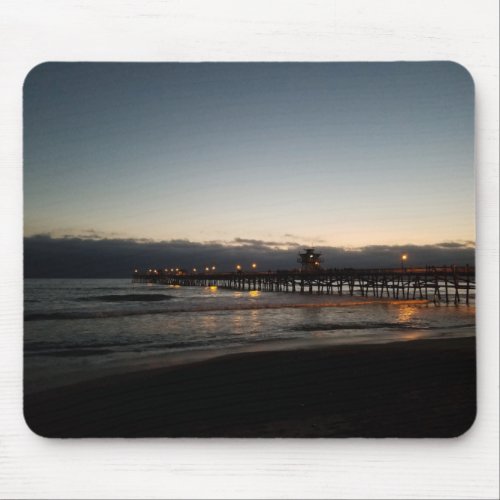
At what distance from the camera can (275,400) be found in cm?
231

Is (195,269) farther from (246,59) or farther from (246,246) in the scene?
(246,59)

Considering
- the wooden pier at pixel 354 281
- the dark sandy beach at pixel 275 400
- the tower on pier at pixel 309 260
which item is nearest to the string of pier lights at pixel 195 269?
the wooden pier at pixel 354 281

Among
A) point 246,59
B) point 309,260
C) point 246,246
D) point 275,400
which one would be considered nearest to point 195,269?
point 246,246

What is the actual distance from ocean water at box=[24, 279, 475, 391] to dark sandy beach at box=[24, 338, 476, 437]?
56mm

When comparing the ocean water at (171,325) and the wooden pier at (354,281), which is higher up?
the wooden pier at (354,281)

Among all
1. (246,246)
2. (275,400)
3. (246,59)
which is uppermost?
(246,59)

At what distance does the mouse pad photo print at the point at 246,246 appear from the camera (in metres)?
2.29

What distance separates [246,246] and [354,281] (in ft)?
1.58

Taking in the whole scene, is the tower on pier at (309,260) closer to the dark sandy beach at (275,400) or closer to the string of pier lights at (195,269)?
the string of pier lights at (195,269)

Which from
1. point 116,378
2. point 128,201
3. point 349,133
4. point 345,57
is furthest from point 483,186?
point 116,378

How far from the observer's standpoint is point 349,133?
2.45 metres

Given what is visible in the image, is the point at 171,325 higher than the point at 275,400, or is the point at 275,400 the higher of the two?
the point at 171,325

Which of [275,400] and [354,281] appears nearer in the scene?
[275,400]

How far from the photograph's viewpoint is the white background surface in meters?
2.30
